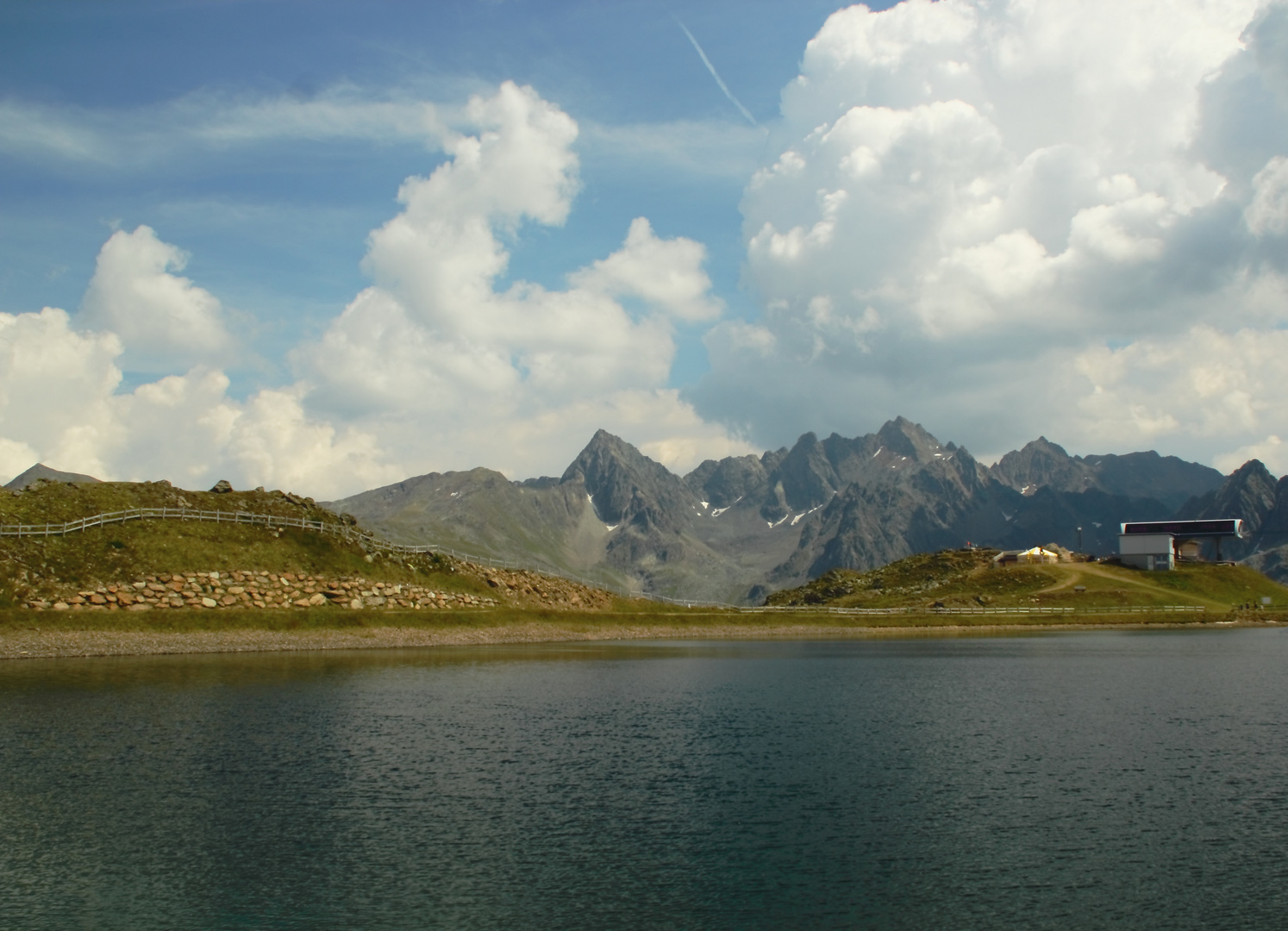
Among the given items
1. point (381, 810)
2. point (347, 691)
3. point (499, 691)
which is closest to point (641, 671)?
point (499, 691)

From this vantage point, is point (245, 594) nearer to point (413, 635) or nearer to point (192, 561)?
point (192, 561)

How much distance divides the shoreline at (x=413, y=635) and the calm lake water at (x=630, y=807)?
22289 millimetres

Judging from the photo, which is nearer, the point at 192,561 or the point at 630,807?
the point at 630,807

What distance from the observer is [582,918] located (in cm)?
2628

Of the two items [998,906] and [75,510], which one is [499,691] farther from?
[75,510]

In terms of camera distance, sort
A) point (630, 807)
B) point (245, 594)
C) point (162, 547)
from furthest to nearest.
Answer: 1. point (162, 547)
2. point (245, 594)
3. point (630, 807)

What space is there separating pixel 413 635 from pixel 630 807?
90.6m

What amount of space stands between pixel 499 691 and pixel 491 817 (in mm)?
38231

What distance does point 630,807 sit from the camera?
128 feet

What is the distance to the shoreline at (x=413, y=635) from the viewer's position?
94.2 metres

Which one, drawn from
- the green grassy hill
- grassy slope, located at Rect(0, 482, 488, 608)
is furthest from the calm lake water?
the green grassy hill

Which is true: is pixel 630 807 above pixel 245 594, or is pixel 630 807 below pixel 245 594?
below

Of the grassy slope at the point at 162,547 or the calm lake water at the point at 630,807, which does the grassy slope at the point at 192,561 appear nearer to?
the grassy slope at the point at 162,547

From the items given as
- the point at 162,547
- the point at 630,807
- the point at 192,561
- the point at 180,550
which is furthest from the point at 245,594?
the point at 630,807
